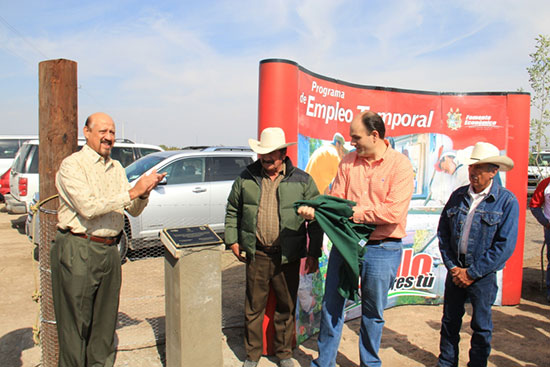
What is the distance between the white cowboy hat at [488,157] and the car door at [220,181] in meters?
5.00

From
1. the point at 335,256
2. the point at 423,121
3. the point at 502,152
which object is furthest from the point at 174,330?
the point at 502,152

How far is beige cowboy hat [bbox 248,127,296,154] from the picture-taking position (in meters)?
3.37

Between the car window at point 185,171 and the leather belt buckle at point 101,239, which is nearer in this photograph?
the leather belt buckle at point 101,239

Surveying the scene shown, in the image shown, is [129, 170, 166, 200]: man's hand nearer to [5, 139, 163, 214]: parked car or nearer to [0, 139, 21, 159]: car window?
[5, 139, 163, 214]: parked car

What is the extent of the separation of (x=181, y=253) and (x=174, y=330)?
65cm

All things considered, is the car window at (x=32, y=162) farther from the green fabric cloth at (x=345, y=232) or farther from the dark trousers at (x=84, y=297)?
the green fabric cloth at (x=345, y=232)

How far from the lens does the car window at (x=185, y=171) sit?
7.41 meters

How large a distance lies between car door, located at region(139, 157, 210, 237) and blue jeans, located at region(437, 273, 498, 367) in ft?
15.4

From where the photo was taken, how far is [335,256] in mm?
3152

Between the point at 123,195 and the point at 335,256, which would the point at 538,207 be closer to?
the point at 335,256

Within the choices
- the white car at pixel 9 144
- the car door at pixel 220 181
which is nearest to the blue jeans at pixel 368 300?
the car door at pixel 220 181

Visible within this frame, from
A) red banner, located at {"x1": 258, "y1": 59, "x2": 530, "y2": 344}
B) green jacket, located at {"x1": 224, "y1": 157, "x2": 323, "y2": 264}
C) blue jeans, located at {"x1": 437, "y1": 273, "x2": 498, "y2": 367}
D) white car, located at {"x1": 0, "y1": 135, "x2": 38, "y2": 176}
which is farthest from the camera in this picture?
white car, located at {"x1": 0, "y1": 135, "x2": 38, "y2": 176}

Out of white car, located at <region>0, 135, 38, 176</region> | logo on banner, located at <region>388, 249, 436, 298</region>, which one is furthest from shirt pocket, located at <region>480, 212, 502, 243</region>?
white car, located at <region>0, 135, 38, 176</region>

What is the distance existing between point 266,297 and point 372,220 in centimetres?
125
